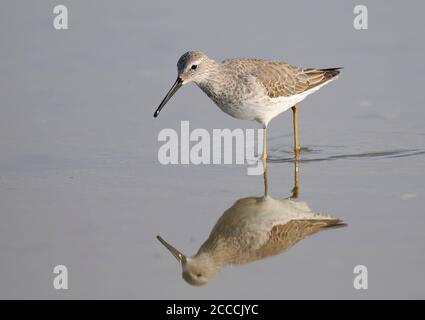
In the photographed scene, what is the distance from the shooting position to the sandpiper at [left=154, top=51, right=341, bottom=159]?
11.1 m

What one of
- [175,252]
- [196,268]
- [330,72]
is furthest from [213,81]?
[196,268]

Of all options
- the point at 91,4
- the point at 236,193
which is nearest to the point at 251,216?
the point at 236,193

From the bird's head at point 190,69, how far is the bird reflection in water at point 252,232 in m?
2.02

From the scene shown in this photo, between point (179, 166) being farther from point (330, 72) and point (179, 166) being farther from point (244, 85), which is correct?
point (330, 72)

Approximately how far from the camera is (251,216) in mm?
9273

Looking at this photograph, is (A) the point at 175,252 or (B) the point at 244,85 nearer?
(A) the point at 175,252

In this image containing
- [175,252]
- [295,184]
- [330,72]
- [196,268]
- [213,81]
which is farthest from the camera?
[330,72]

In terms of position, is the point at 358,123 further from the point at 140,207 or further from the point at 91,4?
the point at 91,4

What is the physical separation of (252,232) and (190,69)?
296 cm

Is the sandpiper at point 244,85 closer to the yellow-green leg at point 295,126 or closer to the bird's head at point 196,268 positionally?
the yellow-green leg at point 295,126

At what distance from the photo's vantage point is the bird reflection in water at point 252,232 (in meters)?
8.23

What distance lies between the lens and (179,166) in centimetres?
1086

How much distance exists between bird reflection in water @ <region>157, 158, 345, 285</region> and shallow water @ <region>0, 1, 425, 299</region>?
4.6 inches

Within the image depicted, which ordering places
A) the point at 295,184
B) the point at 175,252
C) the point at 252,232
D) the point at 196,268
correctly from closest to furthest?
the point at 196,268 → the point at 175,252 → the point at 252,232 → the point at 295,184
